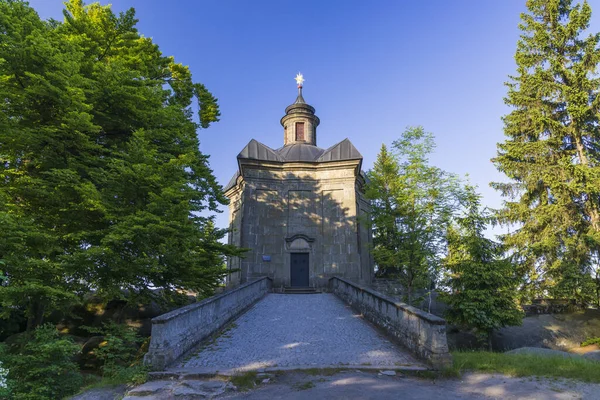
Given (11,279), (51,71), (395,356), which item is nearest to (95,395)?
(11,279)

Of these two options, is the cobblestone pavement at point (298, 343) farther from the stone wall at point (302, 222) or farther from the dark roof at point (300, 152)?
the dark roof at point (300, 152)

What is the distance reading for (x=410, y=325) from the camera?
8.24 m

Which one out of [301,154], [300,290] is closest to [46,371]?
[300,290]

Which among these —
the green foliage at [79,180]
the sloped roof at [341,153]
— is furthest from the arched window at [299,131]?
the green foliage at [79,180]

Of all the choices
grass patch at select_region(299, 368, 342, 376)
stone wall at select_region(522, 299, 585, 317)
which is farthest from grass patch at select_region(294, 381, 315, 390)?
stone wall at select_region(522, 299, 585, 317)

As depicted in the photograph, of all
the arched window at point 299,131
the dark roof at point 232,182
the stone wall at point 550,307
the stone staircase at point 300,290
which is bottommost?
the stone wall at point 550,307

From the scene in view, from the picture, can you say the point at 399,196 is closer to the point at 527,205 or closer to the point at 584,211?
the point at 527,205

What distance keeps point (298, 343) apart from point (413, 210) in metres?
10.5

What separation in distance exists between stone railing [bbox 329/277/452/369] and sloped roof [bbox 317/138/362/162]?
11.5m

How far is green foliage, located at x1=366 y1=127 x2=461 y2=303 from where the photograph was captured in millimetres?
16766

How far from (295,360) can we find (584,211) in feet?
56.2

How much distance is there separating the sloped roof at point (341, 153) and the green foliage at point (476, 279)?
8.57 meters

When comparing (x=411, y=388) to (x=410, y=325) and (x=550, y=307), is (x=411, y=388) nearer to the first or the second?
(x=410, y=325)

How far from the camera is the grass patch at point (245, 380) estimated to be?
5.98 m
